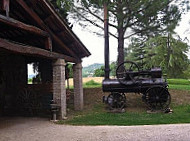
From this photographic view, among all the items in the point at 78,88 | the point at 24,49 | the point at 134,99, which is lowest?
the point at 134,99

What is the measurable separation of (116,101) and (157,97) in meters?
1.71

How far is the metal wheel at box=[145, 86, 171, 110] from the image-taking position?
949cm

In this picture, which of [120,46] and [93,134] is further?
[120,46]

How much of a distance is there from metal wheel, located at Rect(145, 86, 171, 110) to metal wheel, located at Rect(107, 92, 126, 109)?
3.43ft

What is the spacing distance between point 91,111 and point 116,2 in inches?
222

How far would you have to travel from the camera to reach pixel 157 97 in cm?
955

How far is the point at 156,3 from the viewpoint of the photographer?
11.6 metres

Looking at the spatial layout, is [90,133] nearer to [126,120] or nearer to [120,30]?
[126,120]

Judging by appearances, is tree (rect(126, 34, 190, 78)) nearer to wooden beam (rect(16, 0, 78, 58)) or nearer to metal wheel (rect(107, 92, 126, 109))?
metal wheel (rect(107, 92, 126, 109))

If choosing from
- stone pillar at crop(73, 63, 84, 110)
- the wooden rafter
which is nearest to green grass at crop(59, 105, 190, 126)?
stone pillar at crop(73, 63, 84, 110)

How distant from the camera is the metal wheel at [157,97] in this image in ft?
31.1

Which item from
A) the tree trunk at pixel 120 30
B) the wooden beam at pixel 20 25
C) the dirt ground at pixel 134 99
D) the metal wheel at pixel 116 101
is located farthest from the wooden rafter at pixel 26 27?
the tree trunk at pixel 120 30

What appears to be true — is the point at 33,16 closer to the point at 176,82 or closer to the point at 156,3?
the point at 156,3

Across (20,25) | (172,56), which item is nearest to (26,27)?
(20,25)
